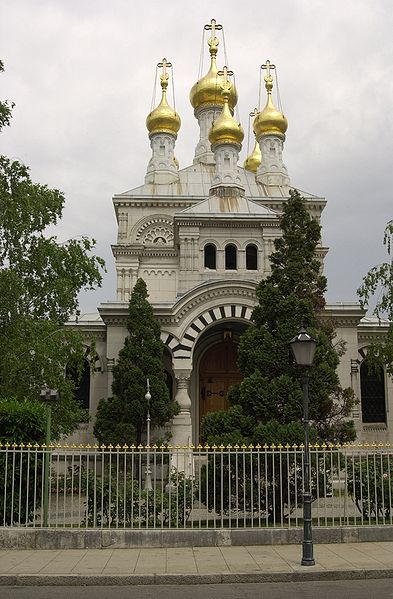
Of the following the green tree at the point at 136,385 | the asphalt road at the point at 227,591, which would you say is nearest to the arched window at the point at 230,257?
the green tree at the point at 136,385

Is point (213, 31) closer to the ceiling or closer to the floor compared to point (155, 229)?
closer to the ceiling

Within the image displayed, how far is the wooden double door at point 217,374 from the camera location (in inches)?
1081

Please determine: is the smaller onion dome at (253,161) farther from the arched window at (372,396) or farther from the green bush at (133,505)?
the green bush at (133,505)

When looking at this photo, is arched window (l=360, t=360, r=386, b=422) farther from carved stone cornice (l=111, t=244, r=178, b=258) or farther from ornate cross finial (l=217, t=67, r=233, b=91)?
ornate cross finial (l=217, t=67, r=233, b=91)

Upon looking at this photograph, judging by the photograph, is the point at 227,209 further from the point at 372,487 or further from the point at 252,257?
the point at 372,487

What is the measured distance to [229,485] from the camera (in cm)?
1181

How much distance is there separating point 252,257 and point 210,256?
1.67 metres

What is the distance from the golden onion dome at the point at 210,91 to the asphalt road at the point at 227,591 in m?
35.0

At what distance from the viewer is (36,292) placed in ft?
56.6

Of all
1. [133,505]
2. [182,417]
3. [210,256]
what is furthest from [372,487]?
[210,256]

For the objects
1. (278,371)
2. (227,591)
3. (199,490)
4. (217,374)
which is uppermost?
(217,374)

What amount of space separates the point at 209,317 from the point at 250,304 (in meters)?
1.49

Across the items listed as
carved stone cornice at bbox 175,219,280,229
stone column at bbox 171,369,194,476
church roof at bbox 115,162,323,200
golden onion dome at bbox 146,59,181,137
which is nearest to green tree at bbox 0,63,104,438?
stone column at bbox 171,369,194,476

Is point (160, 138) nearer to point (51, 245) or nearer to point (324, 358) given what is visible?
point (51, 245)
